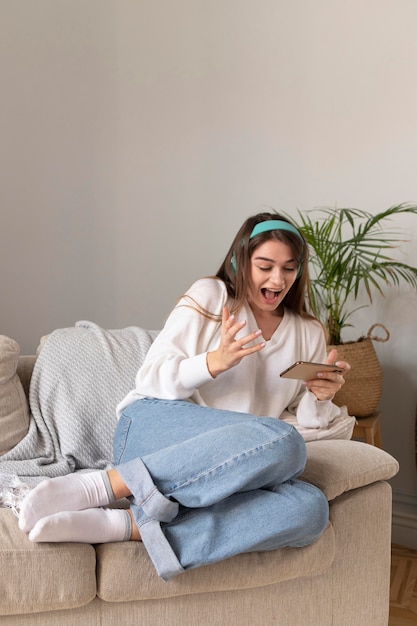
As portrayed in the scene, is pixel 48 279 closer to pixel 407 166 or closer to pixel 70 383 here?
pixel 70 383

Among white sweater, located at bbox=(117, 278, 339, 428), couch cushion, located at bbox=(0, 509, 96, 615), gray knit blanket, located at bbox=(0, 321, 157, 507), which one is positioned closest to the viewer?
couch cushion, located at bbox=(0, 509, 96, 615)

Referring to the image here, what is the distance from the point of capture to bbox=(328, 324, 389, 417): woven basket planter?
8.91ft

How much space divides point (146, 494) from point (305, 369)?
475 mm

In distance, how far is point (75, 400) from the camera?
2.25 meters

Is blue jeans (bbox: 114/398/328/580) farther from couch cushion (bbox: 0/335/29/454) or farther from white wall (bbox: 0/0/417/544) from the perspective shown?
white wall (bbox: 0/0/417/544)

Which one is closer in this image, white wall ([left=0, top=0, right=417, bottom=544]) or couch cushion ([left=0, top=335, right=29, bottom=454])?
couch cushion ([left=0, top=335, right=29, bottom=454])

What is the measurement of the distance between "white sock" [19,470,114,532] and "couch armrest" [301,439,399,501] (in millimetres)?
478

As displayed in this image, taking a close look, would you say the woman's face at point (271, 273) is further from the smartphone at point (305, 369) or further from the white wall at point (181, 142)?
the white wall at point (181, 142)

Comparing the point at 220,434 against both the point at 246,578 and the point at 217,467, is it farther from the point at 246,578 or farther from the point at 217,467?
the point at 246,578

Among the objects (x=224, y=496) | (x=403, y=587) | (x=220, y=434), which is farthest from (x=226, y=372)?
(x=403, y=587)

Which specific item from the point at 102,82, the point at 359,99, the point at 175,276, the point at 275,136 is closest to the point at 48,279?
the point at 175,276

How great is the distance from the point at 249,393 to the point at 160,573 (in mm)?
581

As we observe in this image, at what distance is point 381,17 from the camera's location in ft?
9.52

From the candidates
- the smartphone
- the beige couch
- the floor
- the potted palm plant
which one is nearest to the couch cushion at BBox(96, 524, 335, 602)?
the beige couch
